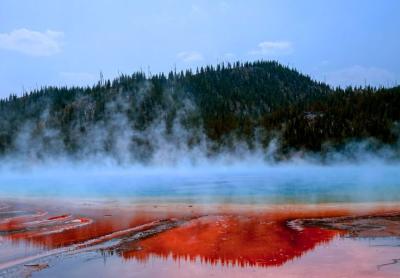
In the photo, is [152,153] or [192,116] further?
[192,116]

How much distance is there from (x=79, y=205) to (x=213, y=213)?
6.79 metres

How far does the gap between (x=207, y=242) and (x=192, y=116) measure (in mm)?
87325

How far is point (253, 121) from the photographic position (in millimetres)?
87250

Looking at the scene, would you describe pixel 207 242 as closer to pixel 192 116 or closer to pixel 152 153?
pixel 152 153

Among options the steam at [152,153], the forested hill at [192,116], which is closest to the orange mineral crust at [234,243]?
the steam at [152,153]

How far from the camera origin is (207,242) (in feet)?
37.8

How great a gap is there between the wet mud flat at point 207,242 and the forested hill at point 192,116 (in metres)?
57.9

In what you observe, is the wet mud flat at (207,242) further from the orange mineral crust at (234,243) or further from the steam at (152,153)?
the steam at (152,153)

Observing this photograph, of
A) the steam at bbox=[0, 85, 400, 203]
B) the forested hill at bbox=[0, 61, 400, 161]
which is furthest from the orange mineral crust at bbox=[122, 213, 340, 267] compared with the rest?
the forested hill at bbox=[0, 61, 400, 161]

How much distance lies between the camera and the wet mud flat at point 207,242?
9078 millimetres

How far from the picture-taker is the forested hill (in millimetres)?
76250

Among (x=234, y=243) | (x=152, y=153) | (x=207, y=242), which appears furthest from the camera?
(x=152, y=153)

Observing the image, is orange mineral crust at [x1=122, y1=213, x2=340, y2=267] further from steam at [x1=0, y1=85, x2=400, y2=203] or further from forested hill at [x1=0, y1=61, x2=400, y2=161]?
forested hill at [x1=0, y1=61, x2=400, y2=161]

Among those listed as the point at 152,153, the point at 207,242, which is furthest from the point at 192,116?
the point at 207,242
